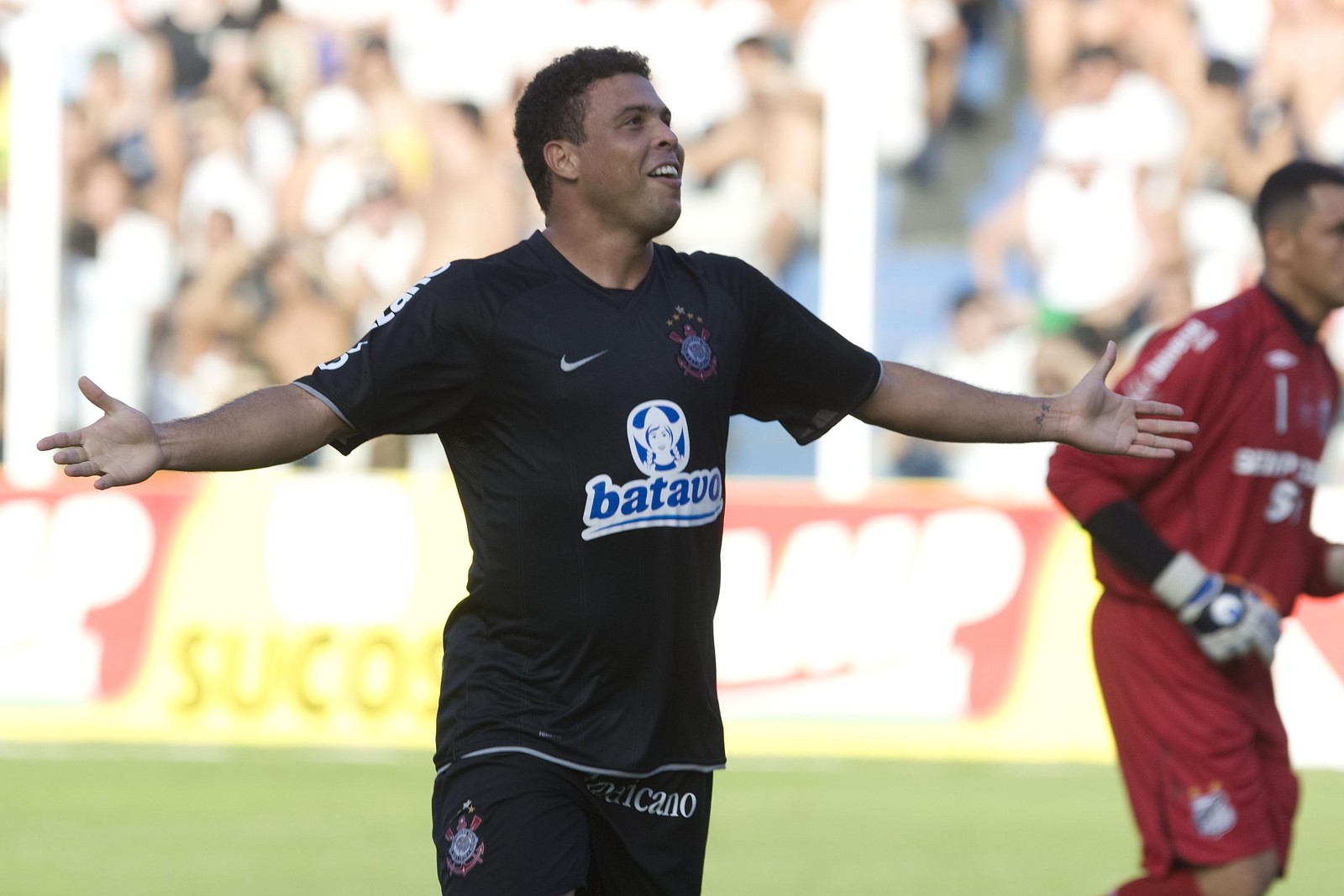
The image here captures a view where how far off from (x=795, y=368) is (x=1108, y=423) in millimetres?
726

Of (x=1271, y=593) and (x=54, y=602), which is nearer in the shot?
(x=1271, y=593)

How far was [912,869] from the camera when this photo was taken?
7953 millimetres

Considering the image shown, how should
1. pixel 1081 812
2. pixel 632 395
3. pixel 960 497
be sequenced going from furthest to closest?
pixel 960 497 → pixel 1081 812 → pixel 632 395

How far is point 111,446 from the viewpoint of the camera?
3.97 meters

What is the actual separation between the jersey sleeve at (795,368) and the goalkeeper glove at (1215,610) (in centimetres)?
119

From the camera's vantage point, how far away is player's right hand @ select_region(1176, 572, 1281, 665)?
545 centimetres

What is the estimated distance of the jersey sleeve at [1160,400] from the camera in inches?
223

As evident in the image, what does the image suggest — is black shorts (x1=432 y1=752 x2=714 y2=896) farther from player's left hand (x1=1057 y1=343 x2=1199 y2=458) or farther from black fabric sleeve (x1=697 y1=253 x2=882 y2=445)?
player's left hand (x1=1057 y1=343 x2=1199 y2=458)

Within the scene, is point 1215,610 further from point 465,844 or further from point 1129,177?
point 1129,177

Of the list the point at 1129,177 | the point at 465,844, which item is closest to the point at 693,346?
the point at 465,844

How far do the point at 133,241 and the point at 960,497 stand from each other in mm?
5562

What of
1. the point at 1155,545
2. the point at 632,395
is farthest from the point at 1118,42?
the point at 632,395

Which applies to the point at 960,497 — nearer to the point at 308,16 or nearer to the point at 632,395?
the point at 308,16

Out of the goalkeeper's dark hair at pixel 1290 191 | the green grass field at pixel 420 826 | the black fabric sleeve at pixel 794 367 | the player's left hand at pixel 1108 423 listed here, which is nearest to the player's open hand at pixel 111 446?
the black fabric sleeve at pixel 794 367
